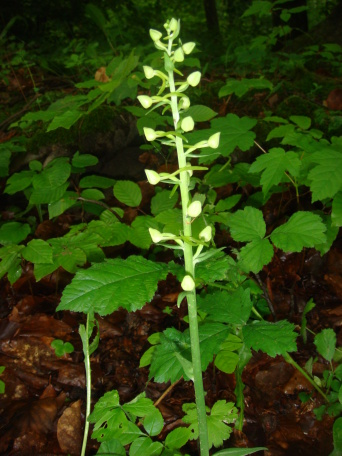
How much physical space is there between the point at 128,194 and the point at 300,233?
1.33 metres

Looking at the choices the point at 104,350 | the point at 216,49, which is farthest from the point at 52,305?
the point at 216,49

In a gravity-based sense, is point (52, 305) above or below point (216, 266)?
below

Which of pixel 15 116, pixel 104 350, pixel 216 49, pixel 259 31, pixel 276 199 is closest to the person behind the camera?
pixel 104 350

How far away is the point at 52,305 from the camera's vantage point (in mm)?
2699

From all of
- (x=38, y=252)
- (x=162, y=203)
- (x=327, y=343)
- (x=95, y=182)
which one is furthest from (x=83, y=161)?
(x=327, y=343)

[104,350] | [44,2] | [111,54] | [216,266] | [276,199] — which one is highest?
[44,2]

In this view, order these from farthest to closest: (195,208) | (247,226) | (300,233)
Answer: (247,226)
(300,233)
(195,208)

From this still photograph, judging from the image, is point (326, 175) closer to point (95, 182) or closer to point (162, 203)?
point (162, 203)

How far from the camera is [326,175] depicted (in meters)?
1.97

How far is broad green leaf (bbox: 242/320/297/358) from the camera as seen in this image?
4.84 ft

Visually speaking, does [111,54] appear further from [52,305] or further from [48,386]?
[48,386]

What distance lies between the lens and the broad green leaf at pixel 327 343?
1.91 meters

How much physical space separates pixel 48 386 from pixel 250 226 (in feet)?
5.07

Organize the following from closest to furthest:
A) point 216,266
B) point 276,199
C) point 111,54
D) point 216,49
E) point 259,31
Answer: point 216,266
point 276,199
point 111,54
point 216,49
point 259,31
